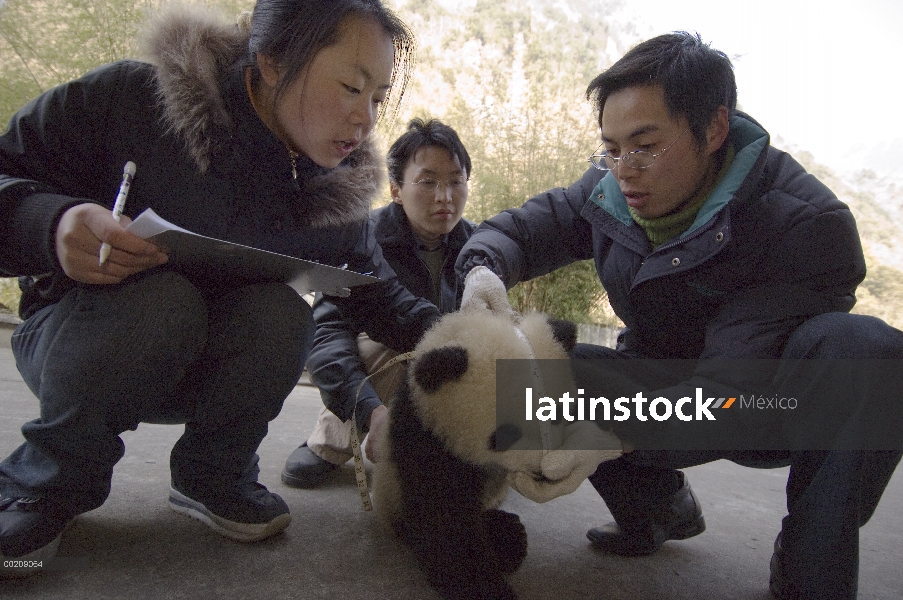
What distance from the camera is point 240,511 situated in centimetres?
106

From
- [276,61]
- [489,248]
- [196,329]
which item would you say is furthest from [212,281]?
[489,248]

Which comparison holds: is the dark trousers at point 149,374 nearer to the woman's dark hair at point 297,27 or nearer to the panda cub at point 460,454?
the panda cub at point 460,454

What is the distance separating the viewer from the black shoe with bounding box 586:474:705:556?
1208 millimetres

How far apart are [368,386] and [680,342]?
0.77 m

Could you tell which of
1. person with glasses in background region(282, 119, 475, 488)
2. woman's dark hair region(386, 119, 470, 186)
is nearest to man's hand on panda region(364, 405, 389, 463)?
person with glasses in background region(282, 119, 475, 488)

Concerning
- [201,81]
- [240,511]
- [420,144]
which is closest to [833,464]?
[240,511]

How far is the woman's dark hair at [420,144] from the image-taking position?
1.82m

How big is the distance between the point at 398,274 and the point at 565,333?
31.9 inches

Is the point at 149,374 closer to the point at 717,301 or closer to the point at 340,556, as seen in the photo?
the point at 340,556

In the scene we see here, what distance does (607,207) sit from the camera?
1.38 m

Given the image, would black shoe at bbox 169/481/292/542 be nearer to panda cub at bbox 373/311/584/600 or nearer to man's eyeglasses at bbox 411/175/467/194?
panda cub at bbox 373/311/584/600

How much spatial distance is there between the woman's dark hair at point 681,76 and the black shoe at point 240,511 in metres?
1.16

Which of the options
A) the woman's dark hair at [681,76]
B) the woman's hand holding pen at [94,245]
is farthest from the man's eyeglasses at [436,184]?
the woman's hand holding pen at [94,245]

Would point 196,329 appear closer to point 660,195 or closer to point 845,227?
point 660,195
